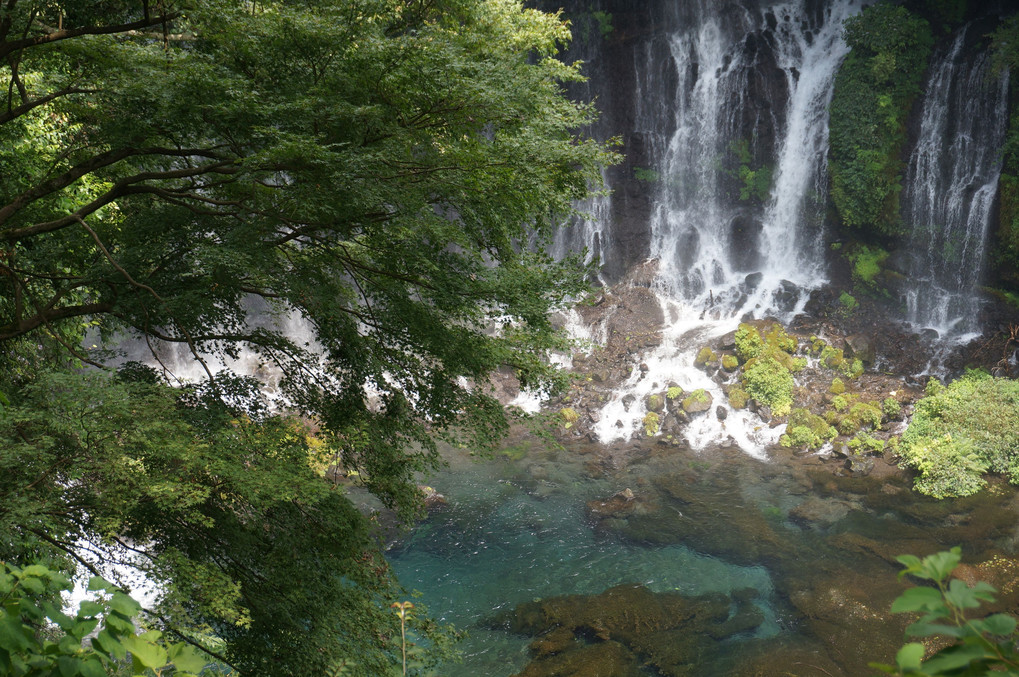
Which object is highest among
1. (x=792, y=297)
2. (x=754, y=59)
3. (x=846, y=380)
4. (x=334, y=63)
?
(x=754, y=59)

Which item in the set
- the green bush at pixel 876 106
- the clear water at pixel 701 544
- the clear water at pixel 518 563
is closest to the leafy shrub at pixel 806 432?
the clear water at pixel 701 544

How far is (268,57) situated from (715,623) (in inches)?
356

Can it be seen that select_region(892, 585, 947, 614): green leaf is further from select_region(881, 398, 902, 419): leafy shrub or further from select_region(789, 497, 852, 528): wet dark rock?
select_region(881, 398, 902, 419): leafy shrub

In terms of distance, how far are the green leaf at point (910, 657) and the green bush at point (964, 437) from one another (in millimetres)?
13549

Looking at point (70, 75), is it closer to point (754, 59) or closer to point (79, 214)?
point (79, 214)

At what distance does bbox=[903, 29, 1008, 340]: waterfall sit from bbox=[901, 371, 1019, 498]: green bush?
3264mm

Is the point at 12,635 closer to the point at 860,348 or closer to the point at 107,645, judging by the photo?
the point at 107,645

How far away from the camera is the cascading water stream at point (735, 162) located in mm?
19531

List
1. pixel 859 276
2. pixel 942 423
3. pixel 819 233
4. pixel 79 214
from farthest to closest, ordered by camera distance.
A: pixel 819 233, pixel 859 276, pixel 942 423, pixel 79 214

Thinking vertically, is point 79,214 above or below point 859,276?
below

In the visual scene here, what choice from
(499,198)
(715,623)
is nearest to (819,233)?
(715,623)

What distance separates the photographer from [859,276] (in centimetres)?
1875

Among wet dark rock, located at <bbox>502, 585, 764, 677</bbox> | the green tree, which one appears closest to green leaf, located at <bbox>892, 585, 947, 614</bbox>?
the green tree

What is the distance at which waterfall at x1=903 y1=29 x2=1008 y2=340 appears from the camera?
1616 centimetres
